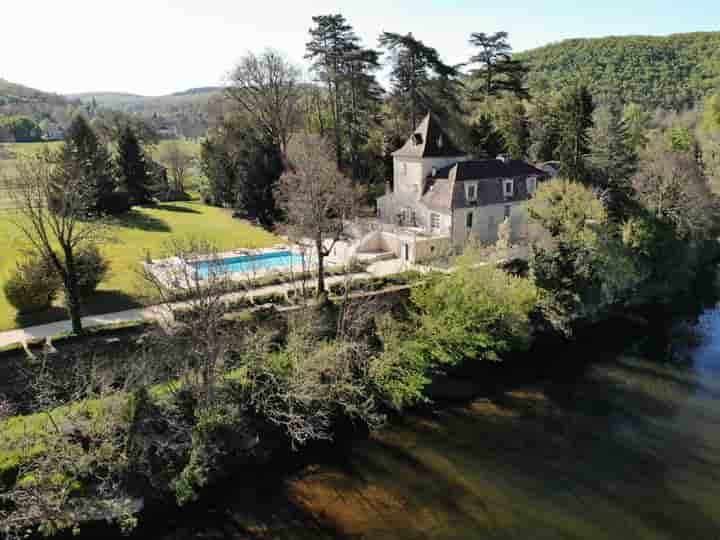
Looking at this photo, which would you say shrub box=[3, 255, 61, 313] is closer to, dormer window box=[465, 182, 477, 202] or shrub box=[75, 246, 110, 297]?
shrub box=[75, 246, 110, 297]

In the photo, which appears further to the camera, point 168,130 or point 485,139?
point 168,130

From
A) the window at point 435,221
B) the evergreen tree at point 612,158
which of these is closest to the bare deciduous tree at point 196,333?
the window at point 435,221

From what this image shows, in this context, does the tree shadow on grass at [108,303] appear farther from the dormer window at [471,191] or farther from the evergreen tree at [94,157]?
the dormer window at [471,191]

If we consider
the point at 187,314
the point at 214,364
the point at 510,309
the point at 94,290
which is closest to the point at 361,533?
the point at 214,364

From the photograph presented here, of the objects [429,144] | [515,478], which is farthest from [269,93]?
[515,478]

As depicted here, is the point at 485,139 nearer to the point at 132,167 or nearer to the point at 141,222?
the point at 141,222

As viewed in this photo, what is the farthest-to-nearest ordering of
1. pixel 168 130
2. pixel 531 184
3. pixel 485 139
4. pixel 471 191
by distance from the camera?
pixel 168 130, pixel 485 139, pixel 531 184, pixel 471 191

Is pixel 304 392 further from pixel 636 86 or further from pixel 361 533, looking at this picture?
pixel 636 86
